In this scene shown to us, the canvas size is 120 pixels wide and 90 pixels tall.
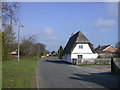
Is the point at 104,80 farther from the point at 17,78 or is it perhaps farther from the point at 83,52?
the point at 83,52

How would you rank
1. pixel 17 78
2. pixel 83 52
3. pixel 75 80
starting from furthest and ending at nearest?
pixel 83 52, pixel 75 80, pixel 17 78

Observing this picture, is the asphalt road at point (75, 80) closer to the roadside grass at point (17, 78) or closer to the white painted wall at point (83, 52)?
the roadside grass at point (17, 78)

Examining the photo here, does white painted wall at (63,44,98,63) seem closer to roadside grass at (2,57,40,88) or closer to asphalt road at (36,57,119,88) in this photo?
asphalt road at (36,57,119,88)

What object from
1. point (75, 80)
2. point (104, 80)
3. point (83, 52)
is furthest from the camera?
point (83, 52)

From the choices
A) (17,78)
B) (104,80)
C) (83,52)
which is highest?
(83,52)

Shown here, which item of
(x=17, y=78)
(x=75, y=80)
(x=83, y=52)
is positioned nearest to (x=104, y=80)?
(x=75, y=80)

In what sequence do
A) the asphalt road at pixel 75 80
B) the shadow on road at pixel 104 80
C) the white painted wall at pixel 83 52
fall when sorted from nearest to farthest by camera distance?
the asphalt road at pixel 75 80 → the shadow on road at pixel 104 80 → the white painted wall at pixel 83 52

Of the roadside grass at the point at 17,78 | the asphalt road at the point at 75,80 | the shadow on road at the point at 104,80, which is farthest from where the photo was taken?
the shadow on road at the point at 104,80

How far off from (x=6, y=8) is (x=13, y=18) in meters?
1.04

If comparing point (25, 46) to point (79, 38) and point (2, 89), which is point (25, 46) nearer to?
point (79, 38)

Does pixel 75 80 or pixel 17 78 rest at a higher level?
pixel 17 78

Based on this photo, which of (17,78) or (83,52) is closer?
(17,78)

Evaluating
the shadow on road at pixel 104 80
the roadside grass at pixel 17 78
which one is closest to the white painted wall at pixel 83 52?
the roadside grass at pixel 17 78

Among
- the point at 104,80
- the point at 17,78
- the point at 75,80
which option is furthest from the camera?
the point at 104,80
